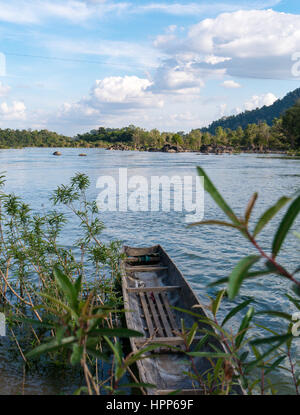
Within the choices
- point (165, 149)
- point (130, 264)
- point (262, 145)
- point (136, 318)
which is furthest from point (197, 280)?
point (165, 149)

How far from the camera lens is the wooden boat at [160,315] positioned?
179 inches

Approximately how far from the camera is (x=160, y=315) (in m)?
6.48

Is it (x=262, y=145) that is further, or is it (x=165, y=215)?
(x=262, y=145)

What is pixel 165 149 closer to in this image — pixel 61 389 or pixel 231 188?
pixel 231 188

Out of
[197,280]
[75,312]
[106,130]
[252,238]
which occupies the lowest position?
[197,280]

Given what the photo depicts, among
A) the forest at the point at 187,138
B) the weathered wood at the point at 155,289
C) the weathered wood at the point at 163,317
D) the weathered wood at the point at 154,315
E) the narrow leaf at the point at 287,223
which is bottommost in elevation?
the weathered wood at the point at 154,315

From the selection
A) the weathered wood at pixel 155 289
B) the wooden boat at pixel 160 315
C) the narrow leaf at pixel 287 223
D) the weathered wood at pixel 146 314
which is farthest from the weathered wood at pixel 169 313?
the narrow leaf at pixel 287 223

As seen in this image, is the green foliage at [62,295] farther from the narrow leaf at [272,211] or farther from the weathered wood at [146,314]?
the narrow leaf at [272,211]

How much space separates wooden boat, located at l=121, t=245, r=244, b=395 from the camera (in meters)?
4.54

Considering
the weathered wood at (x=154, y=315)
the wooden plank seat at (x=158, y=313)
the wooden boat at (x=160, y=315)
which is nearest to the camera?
the wooden boat at (x=160, y=315)

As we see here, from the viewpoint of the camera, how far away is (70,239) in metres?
13.9

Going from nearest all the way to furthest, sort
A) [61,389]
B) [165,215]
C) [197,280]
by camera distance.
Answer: [61,389] < [197,280] < [165,215]

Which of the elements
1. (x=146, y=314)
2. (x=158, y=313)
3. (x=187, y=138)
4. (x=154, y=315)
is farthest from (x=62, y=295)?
(x=187, y=138)
